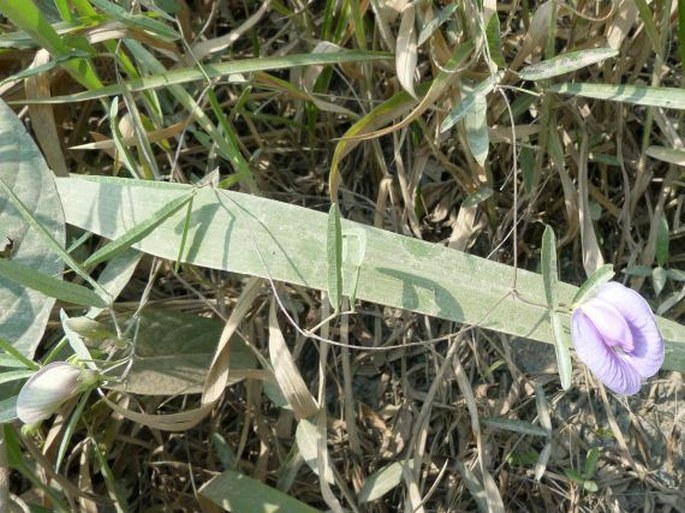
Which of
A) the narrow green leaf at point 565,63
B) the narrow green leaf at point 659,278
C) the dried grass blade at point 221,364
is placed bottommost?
the narrow green leaf at point 659,278

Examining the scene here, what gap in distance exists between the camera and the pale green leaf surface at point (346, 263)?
3.41 feet

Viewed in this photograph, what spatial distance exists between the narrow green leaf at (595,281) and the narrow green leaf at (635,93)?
26 centimetres

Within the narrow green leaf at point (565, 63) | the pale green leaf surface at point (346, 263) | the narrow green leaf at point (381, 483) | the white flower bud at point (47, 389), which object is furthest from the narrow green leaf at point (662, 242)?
the white flower bud at point (47, 389)

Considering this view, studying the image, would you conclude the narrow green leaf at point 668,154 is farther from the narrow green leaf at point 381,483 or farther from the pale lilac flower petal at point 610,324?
the narrow green leaf at point 381,483

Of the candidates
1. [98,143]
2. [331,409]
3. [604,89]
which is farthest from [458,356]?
[98,143]

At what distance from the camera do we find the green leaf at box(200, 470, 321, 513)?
1.20 meters

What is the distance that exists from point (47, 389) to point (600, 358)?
0.53m

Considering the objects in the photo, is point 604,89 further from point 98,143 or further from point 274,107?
point 98,143

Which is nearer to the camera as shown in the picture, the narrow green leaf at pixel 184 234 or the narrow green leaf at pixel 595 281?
the narrow green leaf at pixel 595 281

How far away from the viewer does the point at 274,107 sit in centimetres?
144

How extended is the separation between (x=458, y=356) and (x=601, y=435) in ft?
0.72

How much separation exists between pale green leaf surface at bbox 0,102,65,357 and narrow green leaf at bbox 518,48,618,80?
1.87ft

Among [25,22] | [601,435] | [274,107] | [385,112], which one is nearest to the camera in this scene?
[25,22]

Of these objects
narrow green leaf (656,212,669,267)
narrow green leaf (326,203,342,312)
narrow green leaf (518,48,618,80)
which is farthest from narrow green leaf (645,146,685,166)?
narrow green leaf (326,203,342,312)
